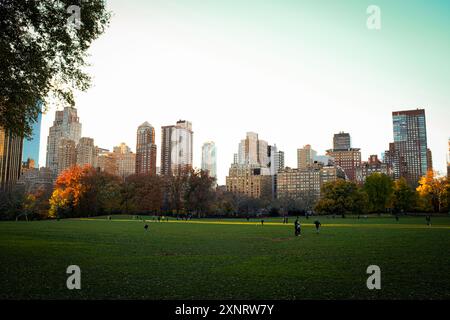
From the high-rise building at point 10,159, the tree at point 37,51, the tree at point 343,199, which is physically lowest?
the tree at point 343,199

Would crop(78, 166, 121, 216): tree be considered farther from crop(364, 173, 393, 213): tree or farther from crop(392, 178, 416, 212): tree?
crop(392, 178, 416, 212): tree

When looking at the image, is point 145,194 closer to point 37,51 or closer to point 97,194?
point 97,194

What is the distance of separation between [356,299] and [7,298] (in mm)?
10573

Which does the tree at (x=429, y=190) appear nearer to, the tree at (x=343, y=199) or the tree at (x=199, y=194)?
the tree at (x=343, y=199)

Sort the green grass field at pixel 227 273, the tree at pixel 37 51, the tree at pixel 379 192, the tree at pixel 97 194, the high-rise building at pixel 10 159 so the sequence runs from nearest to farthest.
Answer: the green grass field at pixel 227 273, the tree at pixel 37 51, the tree at pixel 379 192, the tree at pixel 97 194, the high-rise building at pixel 10 159

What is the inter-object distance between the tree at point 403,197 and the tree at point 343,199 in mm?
11008

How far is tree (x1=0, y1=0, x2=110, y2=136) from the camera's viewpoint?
753 inches

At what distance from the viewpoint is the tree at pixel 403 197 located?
344ft

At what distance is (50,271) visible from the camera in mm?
15305

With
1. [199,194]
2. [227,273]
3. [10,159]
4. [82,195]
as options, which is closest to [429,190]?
[199,194]

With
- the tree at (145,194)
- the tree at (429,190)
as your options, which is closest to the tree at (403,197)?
the tree at (429,190)

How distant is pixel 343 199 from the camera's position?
325ft
